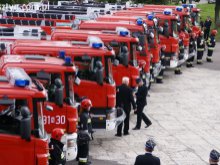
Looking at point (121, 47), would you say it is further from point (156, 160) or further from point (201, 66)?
point (201, 66)

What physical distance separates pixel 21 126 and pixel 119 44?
787cm

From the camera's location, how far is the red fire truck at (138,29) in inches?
781

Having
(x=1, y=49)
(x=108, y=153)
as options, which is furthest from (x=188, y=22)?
(x=108, y=153)

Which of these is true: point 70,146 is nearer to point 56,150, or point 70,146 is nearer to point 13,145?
point 56,150

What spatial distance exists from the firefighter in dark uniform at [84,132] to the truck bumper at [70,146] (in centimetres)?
26

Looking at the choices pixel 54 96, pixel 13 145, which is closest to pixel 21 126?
pixel 13 145

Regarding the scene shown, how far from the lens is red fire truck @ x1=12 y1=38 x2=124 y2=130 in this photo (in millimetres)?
14352

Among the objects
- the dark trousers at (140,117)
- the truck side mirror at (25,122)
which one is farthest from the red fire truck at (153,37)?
the truck side mirror at (25,122)

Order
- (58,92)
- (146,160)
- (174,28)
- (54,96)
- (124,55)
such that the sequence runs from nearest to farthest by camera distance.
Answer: (146,160), (58,92), (54,96), (124,55), (174,28)

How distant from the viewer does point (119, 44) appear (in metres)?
17.3

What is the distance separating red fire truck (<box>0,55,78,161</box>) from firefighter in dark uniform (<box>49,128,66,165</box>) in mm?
953

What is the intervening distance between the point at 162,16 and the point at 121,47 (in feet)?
24.9

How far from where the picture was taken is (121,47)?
17375 millimetres

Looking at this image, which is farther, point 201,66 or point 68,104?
point 201,66
